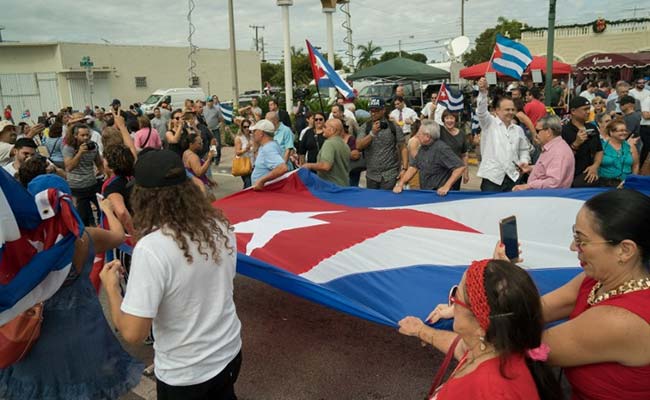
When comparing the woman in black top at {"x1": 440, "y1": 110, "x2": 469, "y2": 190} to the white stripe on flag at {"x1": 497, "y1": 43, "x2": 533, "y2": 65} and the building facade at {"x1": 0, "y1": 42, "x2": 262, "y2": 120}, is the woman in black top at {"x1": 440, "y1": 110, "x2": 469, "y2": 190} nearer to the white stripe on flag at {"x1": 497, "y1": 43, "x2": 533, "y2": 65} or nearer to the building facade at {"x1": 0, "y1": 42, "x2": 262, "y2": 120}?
the white stripe on flag at {"x1": 497, "y1": 43, "x2": 533, "y2": 65}

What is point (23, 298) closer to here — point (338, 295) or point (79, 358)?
point (79, 358)

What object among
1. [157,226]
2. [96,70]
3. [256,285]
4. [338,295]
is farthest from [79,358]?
[96,70]

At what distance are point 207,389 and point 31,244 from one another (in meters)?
0.98

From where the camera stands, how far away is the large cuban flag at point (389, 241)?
10.4 ft

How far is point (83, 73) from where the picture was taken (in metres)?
34.5

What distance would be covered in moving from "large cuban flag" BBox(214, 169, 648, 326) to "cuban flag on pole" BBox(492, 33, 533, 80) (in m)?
3.37

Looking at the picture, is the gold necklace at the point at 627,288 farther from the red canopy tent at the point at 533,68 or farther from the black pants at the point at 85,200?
the red canopy tent at the point at 533,68

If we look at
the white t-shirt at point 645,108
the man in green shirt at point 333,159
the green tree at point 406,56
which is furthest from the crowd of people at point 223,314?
the green tree at point 406,56

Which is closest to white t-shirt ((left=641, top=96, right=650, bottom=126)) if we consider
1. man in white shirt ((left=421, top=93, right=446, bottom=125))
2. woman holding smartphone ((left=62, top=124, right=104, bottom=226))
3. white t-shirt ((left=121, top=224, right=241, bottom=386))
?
man in white shirt ((left=421, top=93, right=446, bottom=125))

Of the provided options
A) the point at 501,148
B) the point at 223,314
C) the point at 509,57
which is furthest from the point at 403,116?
the point at 223,314

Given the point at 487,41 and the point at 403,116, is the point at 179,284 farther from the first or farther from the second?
the point at 487,41

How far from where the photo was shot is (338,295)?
10.4 feet

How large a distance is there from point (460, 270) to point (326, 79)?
6.37 m

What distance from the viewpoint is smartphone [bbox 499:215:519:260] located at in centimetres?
255
